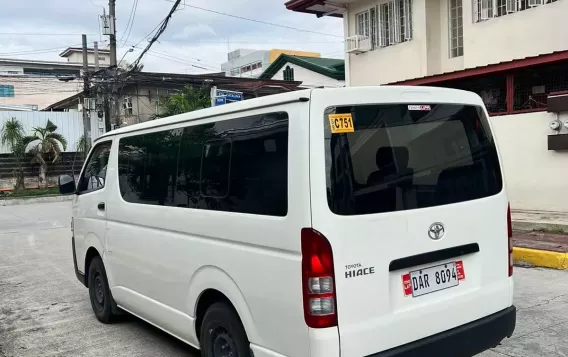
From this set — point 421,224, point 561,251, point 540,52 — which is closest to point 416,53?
point 540,52

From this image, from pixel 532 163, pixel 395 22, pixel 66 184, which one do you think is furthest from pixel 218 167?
pixel 395 22

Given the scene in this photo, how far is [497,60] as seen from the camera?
38.3 ft

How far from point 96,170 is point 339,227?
139 inches

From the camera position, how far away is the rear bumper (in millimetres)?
2955

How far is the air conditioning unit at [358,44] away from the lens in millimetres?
14874

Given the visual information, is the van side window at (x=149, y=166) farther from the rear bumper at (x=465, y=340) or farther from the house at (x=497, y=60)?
the house at (x=497, y=60)

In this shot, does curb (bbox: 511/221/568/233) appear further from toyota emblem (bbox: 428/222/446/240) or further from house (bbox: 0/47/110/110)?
house (bbox: 0/47/110/110)

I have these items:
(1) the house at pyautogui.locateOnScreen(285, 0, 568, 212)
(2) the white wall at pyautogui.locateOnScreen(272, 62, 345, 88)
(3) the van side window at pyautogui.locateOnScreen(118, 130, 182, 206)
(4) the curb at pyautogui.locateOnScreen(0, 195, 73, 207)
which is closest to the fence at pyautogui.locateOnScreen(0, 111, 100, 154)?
(4) the curb at pyautogui.locateOnScreen(0, 195, 73, 207)

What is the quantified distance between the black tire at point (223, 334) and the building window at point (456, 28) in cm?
1184

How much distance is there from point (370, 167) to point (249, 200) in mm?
741

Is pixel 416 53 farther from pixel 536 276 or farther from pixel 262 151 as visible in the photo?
pixel 262 151

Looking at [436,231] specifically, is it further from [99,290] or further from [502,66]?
[502,66]

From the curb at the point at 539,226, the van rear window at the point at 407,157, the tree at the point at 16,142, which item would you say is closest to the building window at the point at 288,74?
the tree at the point at 16,142

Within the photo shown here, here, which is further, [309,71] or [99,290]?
[309,71]
